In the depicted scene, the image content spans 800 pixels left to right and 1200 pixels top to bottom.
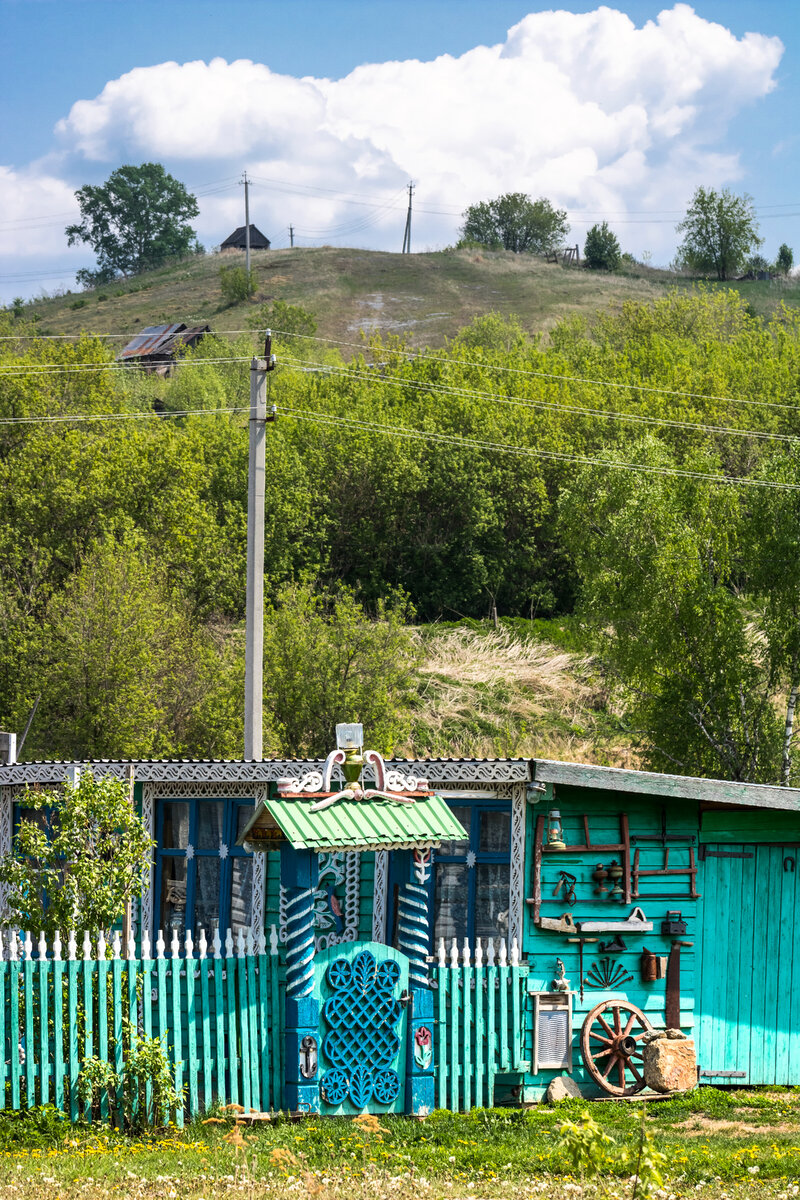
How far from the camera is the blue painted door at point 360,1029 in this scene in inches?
398

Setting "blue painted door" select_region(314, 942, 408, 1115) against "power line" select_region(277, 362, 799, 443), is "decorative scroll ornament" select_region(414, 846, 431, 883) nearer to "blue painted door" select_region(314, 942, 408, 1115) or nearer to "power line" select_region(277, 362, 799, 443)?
"blue painted door" select_region(314, 942, 408, 1115)

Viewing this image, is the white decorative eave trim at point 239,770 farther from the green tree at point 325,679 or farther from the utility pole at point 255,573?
the green tree at point 325,679

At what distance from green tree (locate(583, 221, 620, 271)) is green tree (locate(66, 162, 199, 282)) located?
Result: 4716 centimetres

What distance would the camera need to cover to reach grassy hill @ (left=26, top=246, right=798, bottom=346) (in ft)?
321

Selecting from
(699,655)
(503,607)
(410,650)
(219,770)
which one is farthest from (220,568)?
(219,770)

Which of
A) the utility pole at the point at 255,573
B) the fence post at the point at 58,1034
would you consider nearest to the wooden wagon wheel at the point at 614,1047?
the fence post at the point at 58,1034

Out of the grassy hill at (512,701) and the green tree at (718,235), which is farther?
the green tree at (718,235)

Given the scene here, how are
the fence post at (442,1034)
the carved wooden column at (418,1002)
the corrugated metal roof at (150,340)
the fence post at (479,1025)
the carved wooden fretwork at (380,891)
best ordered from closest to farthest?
the carved wooden column at (418,1002) < the fence post at (442,1034) < the fence post at (479,1025) < the carved wooden fretwork at (380,891) < the corrugated metal roof at (150,340)

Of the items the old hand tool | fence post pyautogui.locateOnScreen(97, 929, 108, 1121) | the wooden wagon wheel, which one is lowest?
the wooden wagon wheel

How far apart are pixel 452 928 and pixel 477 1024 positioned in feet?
6.38

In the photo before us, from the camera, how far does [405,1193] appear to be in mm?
7973

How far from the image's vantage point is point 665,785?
12188mm

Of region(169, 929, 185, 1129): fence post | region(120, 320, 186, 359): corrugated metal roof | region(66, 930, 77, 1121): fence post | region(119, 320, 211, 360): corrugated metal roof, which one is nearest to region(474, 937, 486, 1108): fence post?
region(169, 929, 185, 1129): fence post

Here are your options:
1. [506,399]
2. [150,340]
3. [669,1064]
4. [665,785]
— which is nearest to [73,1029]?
[669,1064]
